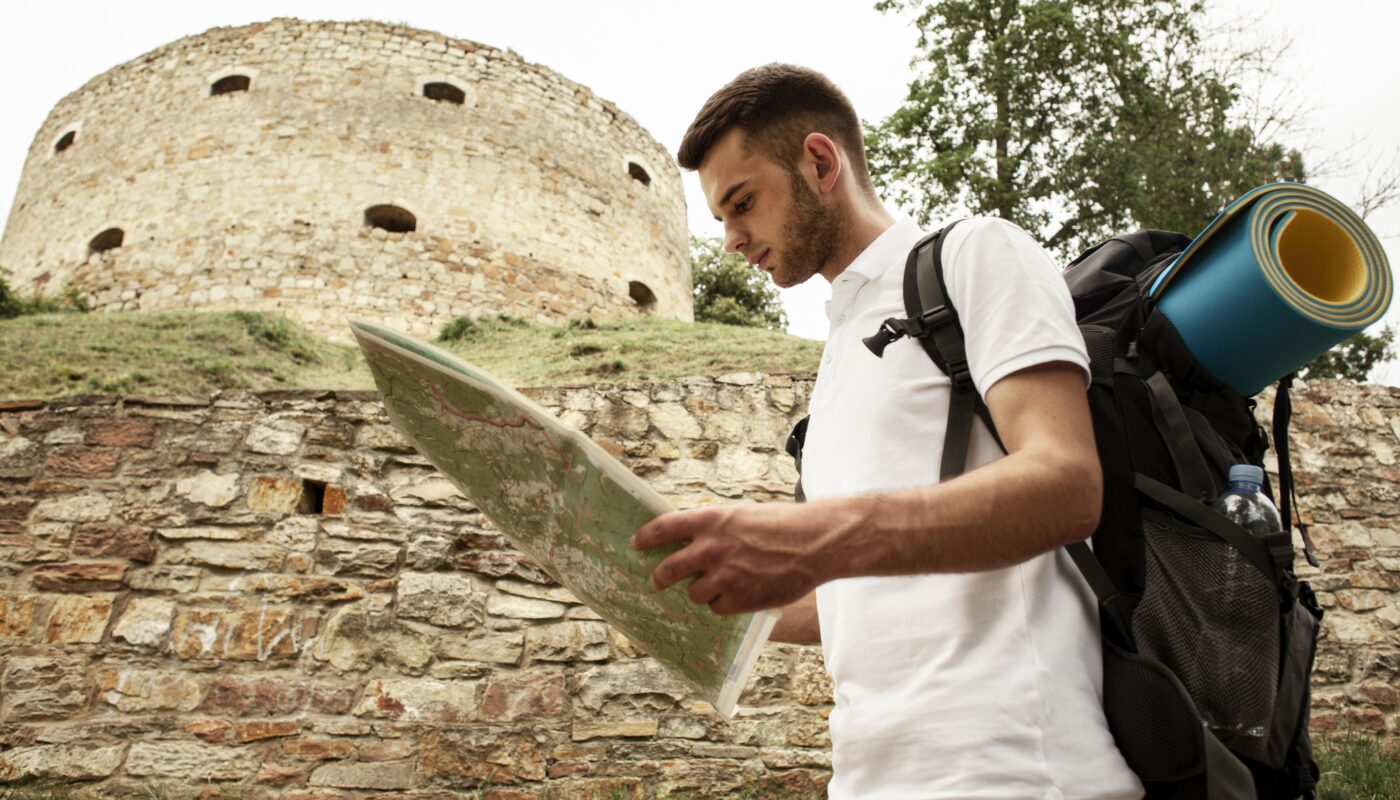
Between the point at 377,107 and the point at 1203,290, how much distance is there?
13.5 metres

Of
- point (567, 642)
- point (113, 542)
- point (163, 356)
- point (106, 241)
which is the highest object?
point (106, 241)

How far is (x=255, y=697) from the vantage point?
3354mm

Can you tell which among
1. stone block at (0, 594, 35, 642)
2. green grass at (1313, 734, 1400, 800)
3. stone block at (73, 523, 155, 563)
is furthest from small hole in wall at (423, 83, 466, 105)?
green grass at (1313, 734, 1400, 800)

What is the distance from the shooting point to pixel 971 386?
115cm

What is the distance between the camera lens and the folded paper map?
1.09m

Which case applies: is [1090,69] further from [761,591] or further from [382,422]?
[761,591]

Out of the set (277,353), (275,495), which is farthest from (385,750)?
(277,353)

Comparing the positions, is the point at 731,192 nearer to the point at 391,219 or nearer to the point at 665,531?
the point at 665,531

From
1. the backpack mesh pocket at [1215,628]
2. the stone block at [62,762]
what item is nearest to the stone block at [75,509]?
the stone block at [62,762]

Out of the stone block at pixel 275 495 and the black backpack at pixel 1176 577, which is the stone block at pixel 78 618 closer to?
the stone block at pixel 275 495

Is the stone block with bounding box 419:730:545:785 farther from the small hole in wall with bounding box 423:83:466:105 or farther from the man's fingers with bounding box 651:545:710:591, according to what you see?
the small hole in wall with bounding box 423:83:466:105

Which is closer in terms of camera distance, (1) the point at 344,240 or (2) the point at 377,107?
(1) the point at 344,240

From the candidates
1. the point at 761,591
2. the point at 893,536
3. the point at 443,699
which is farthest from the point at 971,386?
the point at 443,699

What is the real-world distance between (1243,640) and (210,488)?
3.79m
